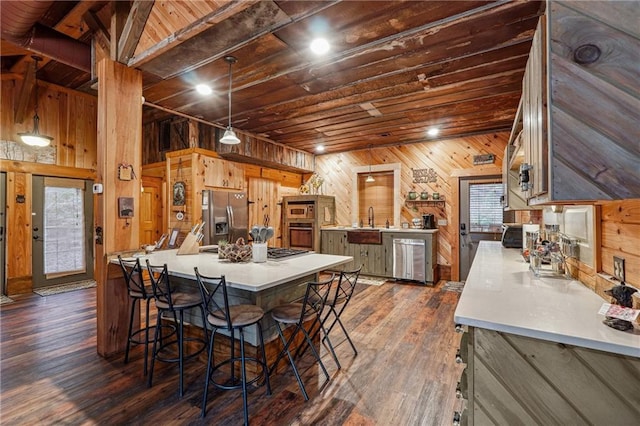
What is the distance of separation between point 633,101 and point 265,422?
7.56 feet

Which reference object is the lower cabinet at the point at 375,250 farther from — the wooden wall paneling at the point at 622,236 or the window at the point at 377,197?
the wooden wall paneling at the point at 622,236

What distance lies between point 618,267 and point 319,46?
7.89ft

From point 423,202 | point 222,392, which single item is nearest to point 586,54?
point 222,392

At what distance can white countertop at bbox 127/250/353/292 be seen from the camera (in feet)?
6.25

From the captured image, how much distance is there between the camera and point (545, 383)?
1101mm

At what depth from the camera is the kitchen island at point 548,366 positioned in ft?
3.30

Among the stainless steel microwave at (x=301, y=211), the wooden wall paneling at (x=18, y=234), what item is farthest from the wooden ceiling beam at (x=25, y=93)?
the stainless steel microwave at (x=301, y=211)

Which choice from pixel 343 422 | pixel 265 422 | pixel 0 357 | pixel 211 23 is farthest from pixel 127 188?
pixel 343 422

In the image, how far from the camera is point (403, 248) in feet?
17.7

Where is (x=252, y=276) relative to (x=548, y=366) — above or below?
above

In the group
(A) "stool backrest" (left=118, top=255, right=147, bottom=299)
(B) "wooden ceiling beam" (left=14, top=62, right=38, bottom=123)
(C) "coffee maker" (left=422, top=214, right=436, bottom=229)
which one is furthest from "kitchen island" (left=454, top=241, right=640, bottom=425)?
(B) "wooden ceiling beam" (left=14, top=62, right=38, bottom=123)

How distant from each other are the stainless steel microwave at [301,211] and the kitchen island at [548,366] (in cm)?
491

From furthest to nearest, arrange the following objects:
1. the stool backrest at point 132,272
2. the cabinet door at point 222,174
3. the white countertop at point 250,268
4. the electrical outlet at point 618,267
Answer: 1. the cabinet door at point 222,174
2. the stool backrest at point 132,272
3. the white countertop at point 250,268
4. the electrical outlet at point 618,267

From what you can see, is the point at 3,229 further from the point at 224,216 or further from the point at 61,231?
the point at 224,216
